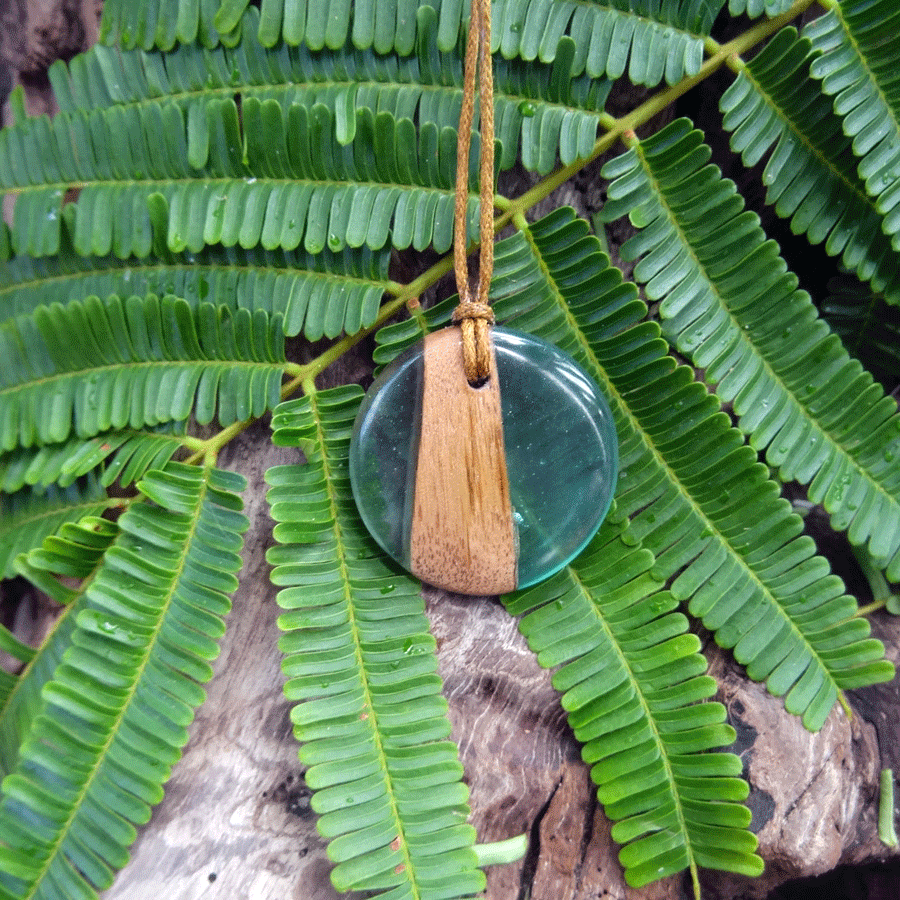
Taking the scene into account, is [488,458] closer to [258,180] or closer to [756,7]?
[258,180]

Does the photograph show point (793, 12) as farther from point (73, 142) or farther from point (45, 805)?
point (45, 805)

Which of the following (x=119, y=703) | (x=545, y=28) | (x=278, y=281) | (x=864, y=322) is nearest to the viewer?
(x=119, y=703)

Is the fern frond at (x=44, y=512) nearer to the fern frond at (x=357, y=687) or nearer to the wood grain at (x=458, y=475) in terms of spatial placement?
the fern frond at (x=357, y=687)

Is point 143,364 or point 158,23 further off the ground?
point 158,23

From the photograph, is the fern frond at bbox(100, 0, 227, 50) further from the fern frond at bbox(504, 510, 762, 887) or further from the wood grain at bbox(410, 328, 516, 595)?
the fern frond at bbox(504, 510, 762, 887)

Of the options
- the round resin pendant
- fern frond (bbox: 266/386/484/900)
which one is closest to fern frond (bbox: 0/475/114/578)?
fern frond (bbox: 266/386/484/900)

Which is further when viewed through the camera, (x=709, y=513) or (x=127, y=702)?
(x=709, y=513)

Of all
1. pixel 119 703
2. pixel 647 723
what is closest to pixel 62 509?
pixel 119 703
